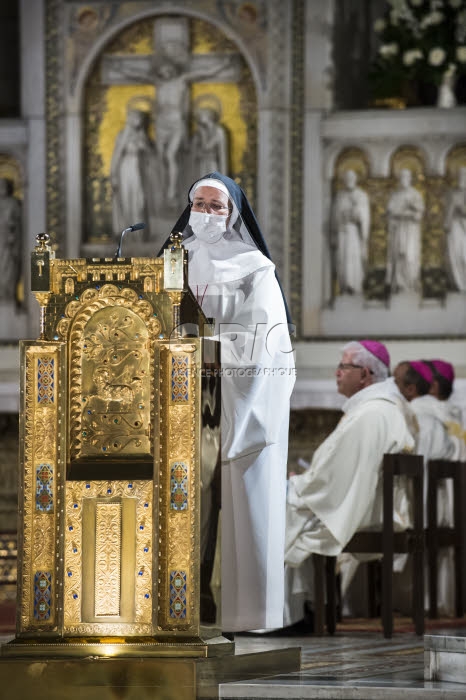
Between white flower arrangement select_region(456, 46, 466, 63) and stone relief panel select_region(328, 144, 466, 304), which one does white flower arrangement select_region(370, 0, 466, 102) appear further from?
stone relief panel select_region(328, 144, 466, 304)

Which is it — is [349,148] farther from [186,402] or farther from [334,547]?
[186,402]

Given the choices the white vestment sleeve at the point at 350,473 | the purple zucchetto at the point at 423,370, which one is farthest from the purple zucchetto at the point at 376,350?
the purple zucchetto at the point at 423,370

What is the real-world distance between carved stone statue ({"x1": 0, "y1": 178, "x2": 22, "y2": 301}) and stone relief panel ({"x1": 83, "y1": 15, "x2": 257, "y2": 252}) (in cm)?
57

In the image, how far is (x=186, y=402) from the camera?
193 inches

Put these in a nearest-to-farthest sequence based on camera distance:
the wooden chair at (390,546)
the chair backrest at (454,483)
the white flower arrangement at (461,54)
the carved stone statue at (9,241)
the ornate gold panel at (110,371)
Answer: the ornate gold panel at (110,371)
the wooden chair at (390,546)
the chair backrest at (454,483)
the white flower arrangement at (461,54)
the carved stone statue at (9,241)

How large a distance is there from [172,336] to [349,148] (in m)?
6.28

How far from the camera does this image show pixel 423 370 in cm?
909

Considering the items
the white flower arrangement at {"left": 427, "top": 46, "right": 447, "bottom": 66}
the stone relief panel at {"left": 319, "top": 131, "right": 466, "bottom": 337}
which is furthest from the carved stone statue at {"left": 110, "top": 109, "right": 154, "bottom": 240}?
the white flower arrangement at {"left": 427, "top": 46, "right": 447, "bottom": 66}

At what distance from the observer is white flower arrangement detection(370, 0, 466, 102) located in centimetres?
1067

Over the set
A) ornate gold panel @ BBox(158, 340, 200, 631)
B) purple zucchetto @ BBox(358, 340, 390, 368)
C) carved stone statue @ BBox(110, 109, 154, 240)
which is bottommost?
ornate gold panel @ BBox(158, 340, 200, 631)

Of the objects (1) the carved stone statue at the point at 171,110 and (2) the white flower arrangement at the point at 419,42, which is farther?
(1) the carved stone statue at the point at 171,110

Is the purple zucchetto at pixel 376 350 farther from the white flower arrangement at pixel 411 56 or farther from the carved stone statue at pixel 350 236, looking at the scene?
the white flower arrangement at pixel 411 56

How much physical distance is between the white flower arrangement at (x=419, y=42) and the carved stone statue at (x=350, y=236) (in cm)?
93

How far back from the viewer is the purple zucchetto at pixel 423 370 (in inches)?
356
